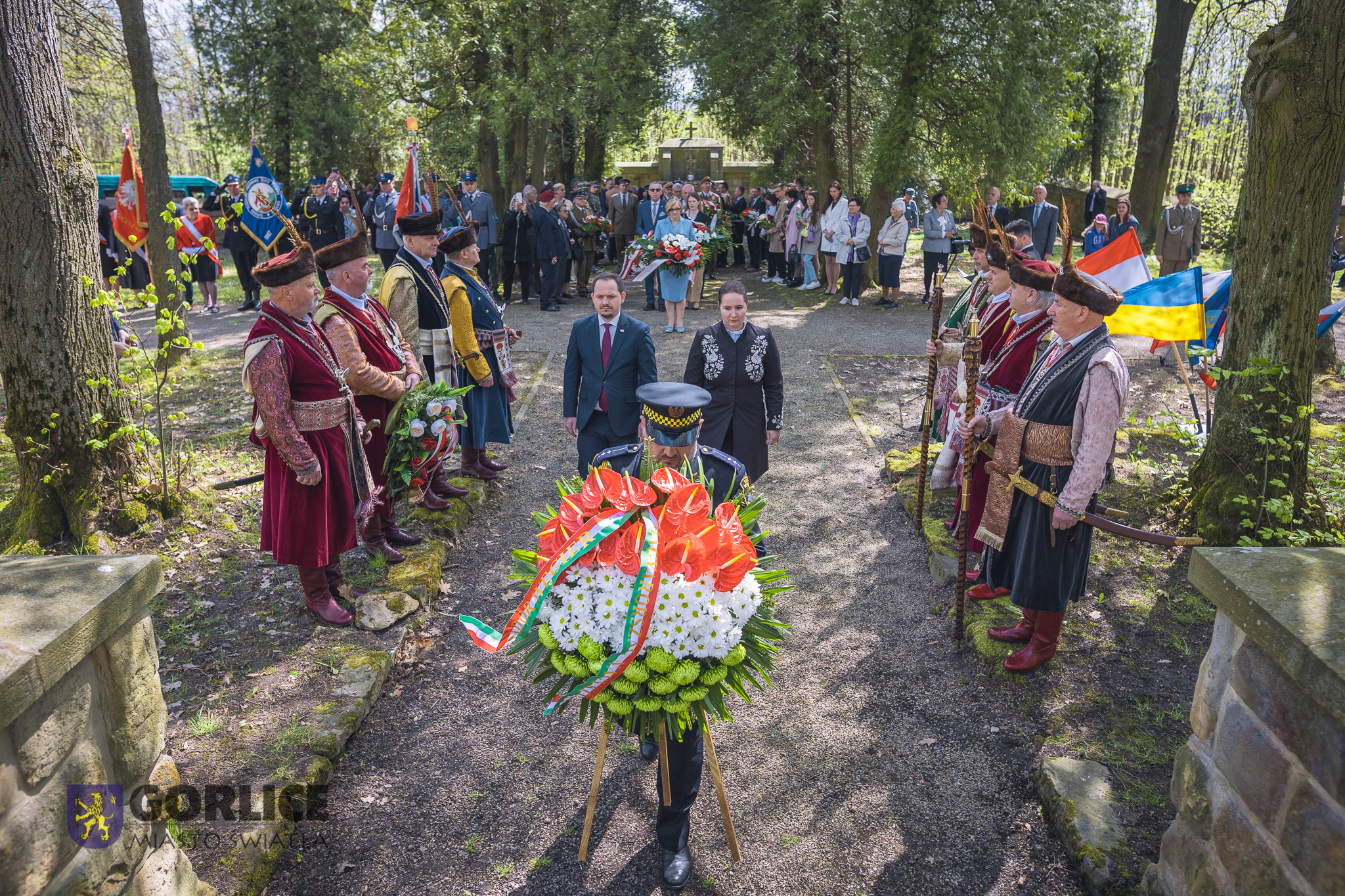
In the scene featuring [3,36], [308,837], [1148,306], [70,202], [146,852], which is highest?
[3,36]

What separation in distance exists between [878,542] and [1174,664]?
2167mm

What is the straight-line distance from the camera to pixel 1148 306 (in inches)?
279

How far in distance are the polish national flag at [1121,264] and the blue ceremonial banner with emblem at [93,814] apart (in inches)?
305

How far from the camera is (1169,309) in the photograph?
7.00m

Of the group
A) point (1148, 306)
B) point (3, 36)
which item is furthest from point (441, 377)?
point (1148, 306)

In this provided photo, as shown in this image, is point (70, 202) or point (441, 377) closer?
point (70, 202)

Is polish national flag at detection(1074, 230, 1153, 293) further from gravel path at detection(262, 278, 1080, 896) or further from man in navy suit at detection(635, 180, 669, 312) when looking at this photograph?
man in navy suit at detection(635, 180, 669, 312)

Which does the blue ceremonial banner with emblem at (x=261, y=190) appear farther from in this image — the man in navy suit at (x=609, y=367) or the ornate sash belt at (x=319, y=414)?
the ornate sash belt at (x=319, y=414)

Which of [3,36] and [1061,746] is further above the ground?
[3,36]

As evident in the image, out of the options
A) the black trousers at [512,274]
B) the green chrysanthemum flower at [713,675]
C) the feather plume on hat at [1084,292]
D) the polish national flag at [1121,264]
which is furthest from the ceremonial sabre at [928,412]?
the black trousers at [512,274]

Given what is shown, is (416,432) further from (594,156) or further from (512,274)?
(594,156)

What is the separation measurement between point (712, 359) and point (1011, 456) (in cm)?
198

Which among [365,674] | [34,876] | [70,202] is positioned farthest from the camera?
[70,202]

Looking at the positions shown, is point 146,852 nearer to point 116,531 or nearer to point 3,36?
point 116,531
